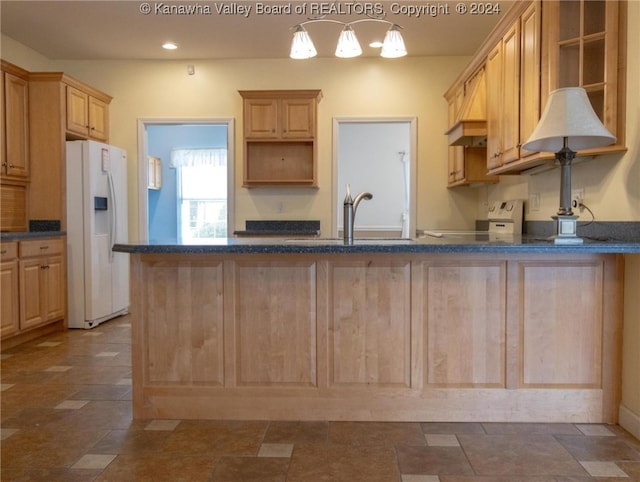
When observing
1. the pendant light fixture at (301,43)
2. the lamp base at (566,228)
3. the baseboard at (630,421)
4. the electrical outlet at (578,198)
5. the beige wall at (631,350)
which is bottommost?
the baseboard at (630,421)

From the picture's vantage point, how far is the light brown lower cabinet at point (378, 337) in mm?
2465

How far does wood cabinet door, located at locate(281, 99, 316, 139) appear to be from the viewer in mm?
5137

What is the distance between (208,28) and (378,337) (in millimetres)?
3360

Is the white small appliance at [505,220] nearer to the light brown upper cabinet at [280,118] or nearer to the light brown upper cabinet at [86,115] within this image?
the light brown upper cabinet at [280,118]

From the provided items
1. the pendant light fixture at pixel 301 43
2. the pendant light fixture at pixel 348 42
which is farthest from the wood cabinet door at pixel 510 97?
the pendant light fixture at pixel 301 43

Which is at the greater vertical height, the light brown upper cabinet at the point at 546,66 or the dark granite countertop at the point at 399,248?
the light brown upper cabinet at the point at 546,66

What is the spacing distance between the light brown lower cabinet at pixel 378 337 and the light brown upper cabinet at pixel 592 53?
761mm

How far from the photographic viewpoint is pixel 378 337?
8.25 feet

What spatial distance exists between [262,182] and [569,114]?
349cm

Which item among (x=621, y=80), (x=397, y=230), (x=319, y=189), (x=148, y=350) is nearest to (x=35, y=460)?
(x=148, y=350)

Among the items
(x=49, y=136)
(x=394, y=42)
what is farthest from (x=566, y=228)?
(x=49, y=136)

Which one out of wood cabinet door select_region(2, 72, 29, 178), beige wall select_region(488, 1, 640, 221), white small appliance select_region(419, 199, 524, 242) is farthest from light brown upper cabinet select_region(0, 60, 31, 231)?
beige wall select_region(488, 1, 640, 221)

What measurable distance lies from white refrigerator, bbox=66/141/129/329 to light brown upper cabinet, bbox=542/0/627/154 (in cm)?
386

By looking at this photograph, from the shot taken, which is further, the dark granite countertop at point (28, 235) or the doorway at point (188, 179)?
the doorway at point (188, 179)
